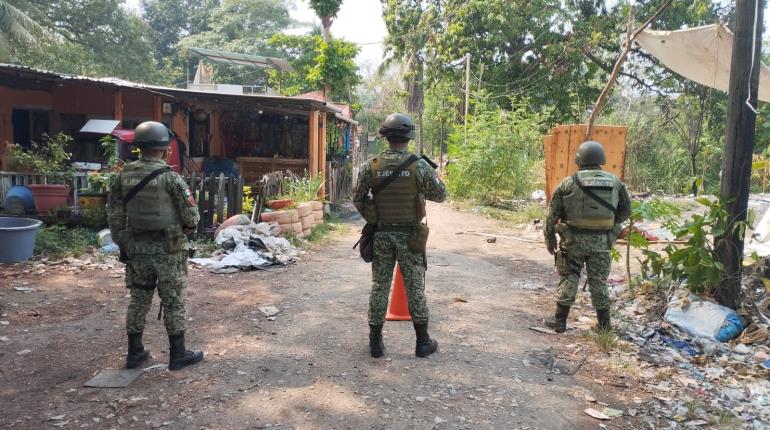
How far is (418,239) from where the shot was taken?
384cm

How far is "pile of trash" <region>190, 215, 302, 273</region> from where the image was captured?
6.86 meters

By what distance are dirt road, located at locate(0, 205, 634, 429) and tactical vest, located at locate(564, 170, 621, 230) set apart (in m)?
0.99

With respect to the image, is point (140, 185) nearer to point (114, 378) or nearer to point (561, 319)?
point (114, 378)

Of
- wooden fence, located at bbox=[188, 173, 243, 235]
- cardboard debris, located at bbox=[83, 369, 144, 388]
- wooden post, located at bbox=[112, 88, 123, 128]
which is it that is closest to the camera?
cardboard debris, located at bbox=[83, 369, 144, 388]

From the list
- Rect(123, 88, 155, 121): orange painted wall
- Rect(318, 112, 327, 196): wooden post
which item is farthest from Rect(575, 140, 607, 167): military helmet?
Rect(123, 88, 155, 121): orange painted wall

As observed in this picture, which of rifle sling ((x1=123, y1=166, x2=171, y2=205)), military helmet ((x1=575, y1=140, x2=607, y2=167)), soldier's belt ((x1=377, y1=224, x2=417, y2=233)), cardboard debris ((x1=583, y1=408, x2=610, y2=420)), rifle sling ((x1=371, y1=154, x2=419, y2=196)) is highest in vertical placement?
military helmet ((x1=575, y1=140, x2=607, y2=167))

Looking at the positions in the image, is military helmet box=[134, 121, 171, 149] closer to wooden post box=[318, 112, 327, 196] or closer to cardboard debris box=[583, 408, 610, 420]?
cardboard debris box=[583, 408, 610, 420]

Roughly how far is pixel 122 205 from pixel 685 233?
15.1ft

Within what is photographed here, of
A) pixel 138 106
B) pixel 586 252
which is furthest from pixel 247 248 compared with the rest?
pixel 138 106

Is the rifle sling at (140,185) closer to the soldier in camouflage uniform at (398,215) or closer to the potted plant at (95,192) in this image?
the soldier in camouflage uniform at (398,215)

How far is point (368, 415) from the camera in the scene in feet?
10.2

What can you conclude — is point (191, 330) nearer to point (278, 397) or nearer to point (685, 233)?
point (278, 397)

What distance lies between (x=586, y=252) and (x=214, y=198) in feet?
18.5

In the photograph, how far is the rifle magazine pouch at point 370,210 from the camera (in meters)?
3.93
